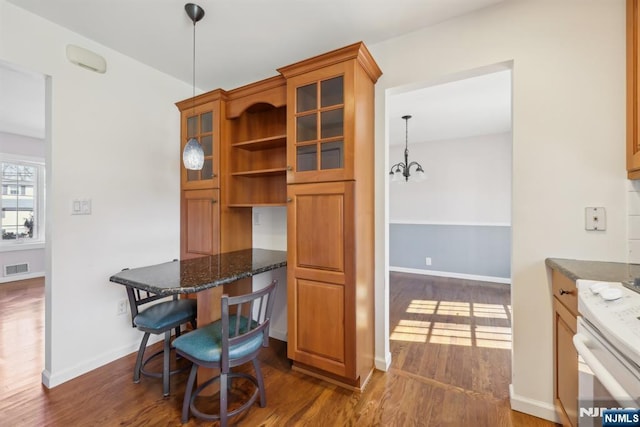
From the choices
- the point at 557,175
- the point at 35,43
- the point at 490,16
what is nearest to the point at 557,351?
the point at 557,175

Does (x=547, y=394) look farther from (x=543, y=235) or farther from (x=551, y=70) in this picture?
(x=551, y=70)

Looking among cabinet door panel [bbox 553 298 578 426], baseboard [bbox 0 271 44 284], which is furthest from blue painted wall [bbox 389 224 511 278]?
baseboard [bbox 0 271 44 284]

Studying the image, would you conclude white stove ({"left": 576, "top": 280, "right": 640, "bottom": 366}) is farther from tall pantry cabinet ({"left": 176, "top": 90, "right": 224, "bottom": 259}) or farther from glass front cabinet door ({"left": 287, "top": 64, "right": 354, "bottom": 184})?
tall pantry cabinet ({"left": 176, "top": 90, "right": 224, "bottom": 259})

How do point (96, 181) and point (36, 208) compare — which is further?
point (36, 208)

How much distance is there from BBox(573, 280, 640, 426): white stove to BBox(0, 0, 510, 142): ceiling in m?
1.77

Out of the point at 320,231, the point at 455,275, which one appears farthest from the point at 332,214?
the point at 455,275

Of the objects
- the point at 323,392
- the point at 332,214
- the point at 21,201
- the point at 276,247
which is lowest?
the point at 323,392

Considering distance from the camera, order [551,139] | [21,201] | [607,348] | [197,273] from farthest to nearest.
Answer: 1. [21,201]
2. [197,273]
3. [551,139]
4. [607,348]

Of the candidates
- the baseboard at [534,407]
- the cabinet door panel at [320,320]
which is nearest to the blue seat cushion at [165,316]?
the cabinet door panel at [320,320]

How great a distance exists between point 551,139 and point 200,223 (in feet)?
8.94

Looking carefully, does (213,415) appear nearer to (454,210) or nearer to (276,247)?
(276,247)

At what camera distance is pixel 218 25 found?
6.32 feet

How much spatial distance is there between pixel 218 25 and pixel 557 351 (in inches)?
117

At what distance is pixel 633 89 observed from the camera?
4.40 ft
